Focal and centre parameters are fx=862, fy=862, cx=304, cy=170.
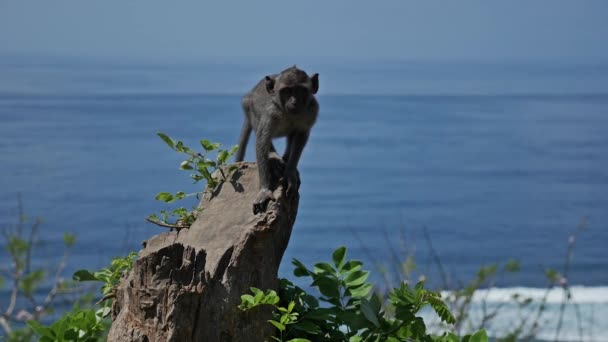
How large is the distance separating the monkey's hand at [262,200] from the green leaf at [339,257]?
31 centimetres

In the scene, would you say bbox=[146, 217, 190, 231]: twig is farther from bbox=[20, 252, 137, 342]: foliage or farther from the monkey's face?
the monkey's face

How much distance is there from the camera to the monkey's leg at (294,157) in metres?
3.72

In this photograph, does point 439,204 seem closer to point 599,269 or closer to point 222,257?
point 599,269

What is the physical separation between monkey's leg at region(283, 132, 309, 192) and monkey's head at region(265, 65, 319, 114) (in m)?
0.15

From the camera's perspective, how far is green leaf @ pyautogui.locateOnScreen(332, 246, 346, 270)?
314 cm

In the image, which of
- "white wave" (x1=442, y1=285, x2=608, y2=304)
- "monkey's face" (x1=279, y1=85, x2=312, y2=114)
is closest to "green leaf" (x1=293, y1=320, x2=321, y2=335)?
"monkey's face" (x1=279, y1=85, x2=312, y2=114)

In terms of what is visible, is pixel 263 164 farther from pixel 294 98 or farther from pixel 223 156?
pixel 294 98

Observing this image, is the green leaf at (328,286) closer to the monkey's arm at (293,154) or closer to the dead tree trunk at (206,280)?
the dead tree trunk at (206,280)

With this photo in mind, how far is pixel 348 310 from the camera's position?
3.05m

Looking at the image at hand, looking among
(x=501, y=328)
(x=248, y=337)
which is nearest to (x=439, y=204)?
(x=501, y=328)

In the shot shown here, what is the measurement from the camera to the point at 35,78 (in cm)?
1380

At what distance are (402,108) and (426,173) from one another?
10.7 ft

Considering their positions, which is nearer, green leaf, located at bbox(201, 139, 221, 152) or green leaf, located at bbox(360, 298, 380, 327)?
green leaf, located at bbox(360, 298, 380, 327)

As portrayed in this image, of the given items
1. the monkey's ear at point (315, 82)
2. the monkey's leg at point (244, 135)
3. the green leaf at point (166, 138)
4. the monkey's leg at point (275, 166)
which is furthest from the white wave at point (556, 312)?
the green leaf at point (166, 138)
